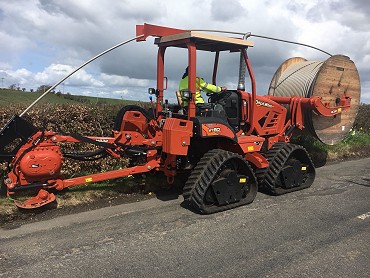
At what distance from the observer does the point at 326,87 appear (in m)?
7.23

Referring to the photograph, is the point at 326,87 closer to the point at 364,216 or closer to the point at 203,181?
the point at 364,216

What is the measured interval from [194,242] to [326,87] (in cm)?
482

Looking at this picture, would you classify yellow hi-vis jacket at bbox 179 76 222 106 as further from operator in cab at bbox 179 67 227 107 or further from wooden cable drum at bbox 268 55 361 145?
wooden cable drum at bbox 268 55 361 145

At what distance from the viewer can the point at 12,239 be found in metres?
3.98

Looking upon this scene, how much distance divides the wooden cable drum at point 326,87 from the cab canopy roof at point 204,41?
238 cm

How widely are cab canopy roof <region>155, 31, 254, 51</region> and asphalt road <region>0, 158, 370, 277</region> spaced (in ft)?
7.96

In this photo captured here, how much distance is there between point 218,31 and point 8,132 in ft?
10.9

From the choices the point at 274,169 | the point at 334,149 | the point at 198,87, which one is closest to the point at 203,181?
the point at 198,87

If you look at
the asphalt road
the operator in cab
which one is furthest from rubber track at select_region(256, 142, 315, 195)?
the operator in cab

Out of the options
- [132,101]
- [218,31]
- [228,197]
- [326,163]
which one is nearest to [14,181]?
[228,197]

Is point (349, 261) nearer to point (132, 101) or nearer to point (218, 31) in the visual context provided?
point (218, 31)

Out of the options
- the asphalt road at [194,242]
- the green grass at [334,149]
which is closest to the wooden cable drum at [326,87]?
the green grass at [334,149]

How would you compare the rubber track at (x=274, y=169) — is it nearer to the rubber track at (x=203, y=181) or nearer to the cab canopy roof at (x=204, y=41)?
the rubber track at (x=203, y=181)

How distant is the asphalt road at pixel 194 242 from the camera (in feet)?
11.1
